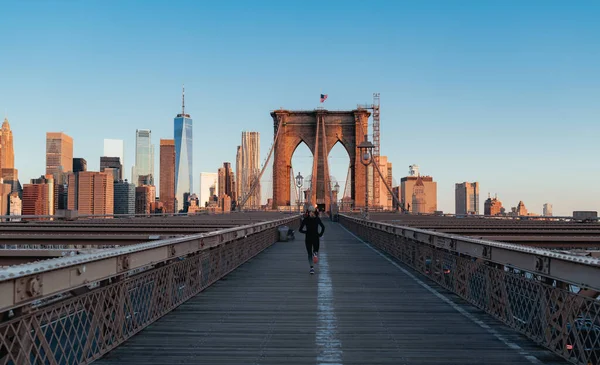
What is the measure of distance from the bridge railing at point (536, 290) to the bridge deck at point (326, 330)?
0.74 ft

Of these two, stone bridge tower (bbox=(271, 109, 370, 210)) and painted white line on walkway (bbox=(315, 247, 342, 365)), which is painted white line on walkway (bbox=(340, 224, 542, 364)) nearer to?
painted white line on walkway (bbox=(315, 247, 342, 365))

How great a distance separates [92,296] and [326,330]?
323 cm

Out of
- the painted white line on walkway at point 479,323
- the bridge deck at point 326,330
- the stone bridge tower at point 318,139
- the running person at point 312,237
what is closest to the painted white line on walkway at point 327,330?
the bridge deck at point 326,330

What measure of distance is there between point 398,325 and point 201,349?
302 cm

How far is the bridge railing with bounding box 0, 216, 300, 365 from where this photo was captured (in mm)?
5055

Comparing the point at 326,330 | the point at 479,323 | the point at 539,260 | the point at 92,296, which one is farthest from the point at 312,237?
the point at 92,296

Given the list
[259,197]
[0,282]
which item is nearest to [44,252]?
[0,282]

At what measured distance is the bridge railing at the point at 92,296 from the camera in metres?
5.05

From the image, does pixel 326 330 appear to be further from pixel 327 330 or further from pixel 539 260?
pixel 539 260

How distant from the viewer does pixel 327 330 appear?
829 centimetres

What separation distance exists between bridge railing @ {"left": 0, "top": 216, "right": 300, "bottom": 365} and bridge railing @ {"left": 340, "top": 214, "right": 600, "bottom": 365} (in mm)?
4975

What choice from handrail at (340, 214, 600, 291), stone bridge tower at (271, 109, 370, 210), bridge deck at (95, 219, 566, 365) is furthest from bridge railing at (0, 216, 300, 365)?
stone bridge tower at (271, 109, 370, 210)

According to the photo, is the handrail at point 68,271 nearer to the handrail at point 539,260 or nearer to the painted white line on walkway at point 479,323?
the painted white line on walkway at point 479,323

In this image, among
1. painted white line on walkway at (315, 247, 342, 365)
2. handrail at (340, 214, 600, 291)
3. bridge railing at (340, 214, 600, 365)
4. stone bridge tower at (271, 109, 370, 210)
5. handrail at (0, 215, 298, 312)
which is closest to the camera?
handrail at (0, 215, 298, 312)
